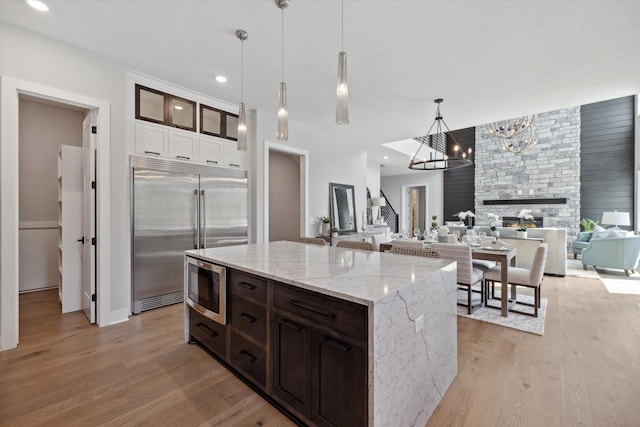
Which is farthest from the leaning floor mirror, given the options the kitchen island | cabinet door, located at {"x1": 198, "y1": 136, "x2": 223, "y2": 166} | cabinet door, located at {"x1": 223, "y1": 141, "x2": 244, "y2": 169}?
the kitchen island

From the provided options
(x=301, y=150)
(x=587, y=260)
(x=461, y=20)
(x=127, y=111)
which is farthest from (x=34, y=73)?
(x=587, y=260)

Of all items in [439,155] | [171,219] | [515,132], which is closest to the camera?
[171,219]

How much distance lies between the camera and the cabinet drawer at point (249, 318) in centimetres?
184

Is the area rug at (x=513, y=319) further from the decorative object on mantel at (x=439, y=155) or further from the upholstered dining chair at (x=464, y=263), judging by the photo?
the decorative object on mantel at (x=439, y=155)

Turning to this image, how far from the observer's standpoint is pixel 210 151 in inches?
161

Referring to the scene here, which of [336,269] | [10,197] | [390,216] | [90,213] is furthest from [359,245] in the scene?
[390,216]

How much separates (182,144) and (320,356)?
3.35m

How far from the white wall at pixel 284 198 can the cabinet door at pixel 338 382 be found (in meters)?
4.83

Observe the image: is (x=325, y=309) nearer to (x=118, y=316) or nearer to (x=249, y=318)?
(x=249, y=318)

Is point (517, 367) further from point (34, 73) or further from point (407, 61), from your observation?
point (34, 73)

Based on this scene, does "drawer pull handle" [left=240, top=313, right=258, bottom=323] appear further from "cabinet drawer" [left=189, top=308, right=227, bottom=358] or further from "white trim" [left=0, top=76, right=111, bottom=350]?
"white trim" [left=0, top=76, right=111, bottom=350]

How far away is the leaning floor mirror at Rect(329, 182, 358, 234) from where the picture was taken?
19.5 ft

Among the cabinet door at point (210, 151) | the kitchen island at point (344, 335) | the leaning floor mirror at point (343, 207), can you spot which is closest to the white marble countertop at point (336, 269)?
the kitchen island at point (344, 335)

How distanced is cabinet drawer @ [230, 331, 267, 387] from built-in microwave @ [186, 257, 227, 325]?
0.19m
